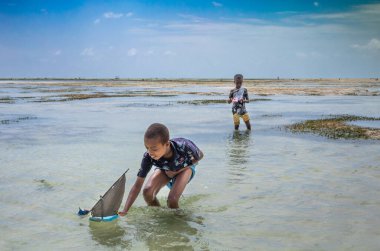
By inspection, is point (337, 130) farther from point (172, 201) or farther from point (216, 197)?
point (172, 201)

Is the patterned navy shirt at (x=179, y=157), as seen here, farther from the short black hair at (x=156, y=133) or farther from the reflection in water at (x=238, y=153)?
the reflection in water at (x=238, y=153)

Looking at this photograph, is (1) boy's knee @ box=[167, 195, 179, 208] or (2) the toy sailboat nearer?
(2) the toy sailboat

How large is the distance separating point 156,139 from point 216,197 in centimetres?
231

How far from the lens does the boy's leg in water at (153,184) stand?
6.22 m

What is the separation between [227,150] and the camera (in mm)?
→ 11703

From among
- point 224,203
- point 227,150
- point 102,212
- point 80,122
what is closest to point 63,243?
point 102,212

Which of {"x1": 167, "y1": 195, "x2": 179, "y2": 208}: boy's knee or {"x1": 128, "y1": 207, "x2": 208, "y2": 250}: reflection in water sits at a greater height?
{"x1": 167, "y1": 195, "x2": 179, "y2": 208}: boy's knee

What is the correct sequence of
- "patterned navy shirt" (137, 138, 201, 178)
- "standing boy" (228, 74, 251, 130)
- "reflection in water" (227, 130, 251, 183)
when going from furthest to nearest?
"standing boy" (228, 74, 251, 130), "reflection in water" (227, 130, 251, 183), "patterned navy shirt" (137, 138, 201, 178)

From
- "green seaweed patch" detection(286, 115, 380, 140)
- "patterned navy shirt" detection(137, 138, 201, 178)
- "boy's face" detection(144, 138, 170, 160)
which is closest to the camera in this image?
"boy's face" detection(144, 138, 170, 160)

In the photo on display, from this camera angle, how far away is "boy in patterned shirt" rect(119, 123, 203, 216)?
569 centimetres

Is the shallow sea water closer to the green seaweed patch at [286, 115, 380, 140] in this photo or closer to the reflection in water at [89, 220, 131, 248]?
the reflection in water at [89, 220, 131, 248]

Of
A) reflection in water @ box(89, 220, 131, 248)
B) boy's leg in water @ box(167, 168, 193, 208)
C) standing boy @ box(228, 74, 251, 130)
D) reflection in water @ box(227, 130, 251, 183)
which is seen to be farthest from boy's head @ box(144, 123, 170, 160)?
standing boy @ box(228, 74, 251, 130)

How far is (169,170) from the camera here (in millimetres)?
6141

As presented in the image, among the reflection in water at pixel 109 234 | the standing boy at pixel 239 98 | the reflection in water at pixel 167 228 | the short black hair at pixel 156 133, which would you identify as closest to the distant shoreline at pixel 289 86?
the standing boy at pixel 239 98
